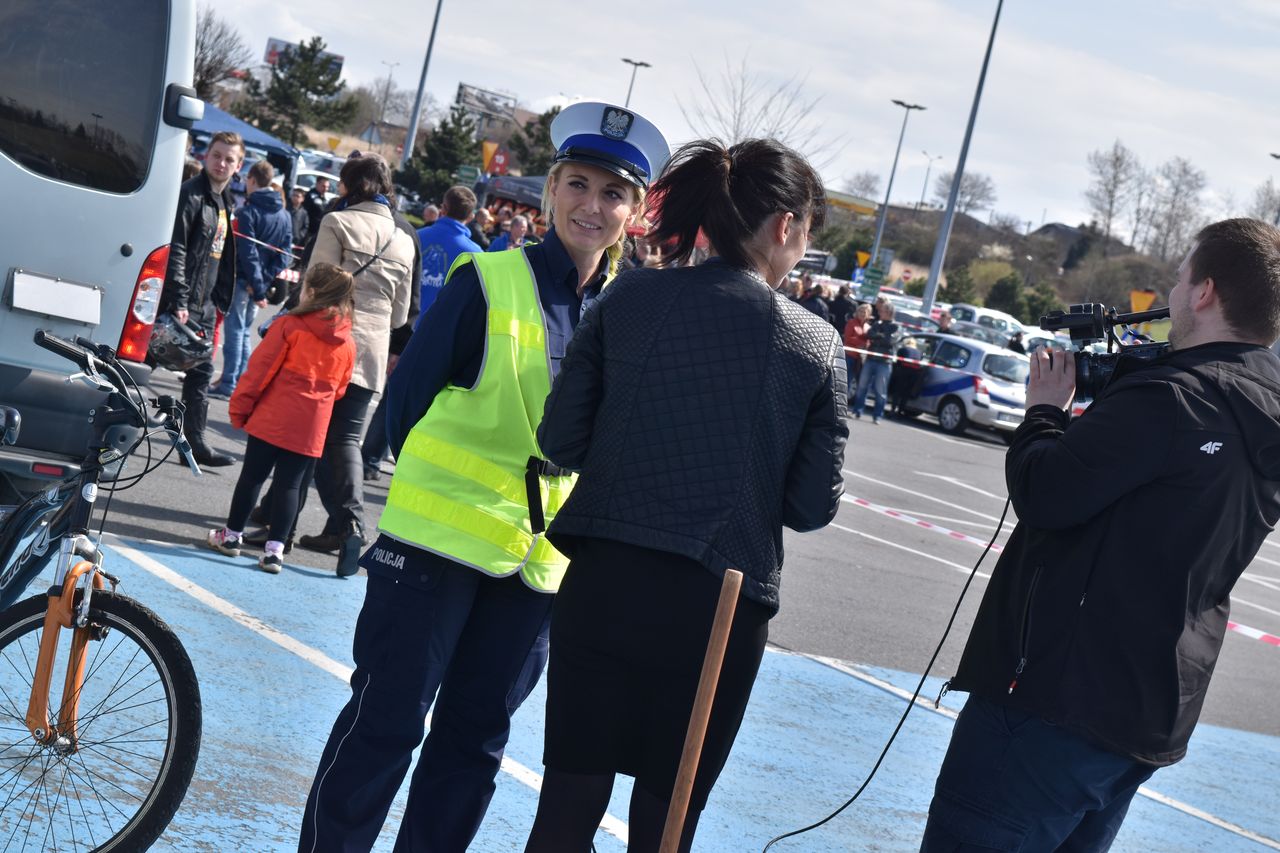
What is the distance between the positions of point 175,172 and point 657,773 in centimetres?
383

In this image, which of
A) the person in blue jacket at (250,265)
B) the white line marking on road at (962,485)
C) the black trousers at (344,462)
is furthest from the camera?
the white line marking on road at (962,485)

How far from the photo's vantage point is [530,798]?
14.5 feet

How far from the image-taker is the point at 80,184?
5.16 metres

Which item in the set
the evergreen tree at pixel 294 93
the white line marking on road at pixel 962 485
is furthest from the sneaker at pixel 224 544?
the evergreen tree at pixel 294 93

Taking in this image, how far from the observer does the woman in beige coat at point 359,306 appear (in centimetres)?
663

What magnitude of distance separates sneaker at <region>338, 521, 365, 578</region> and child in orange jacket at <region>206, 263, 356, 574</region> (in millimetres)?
289

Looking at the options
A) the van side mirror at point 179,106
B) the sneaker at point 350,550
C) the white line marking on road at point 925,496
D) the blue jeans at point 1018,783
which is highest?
the van side mirror at point 179,106

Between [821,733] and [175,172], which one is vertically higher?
[175,172]

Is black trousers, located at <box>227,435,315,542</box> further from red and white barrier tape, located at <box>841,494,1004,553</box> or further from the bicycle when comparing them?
red and white barrier tape, located at <box>841,494,1004,553</box>

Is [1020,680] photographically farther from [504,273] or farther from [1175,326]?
[504,273]

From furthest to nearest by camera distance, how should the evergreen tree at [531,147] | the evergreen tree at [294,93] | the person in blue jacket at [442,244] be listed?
1. the evergreen tree at [294,93]
2. the evergreen tree at [531,147]
3. the person in blue jacket at [442,244]

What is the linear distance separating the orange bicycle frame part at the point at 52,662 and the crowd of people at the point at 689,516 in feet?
2.09

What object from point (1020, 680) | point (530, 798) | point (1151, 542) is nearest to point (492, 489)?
point (1020, 680)

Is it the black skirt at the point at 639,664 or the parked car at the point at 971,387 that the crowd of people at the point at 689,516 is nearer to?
the black skirt at the point at 639,664
